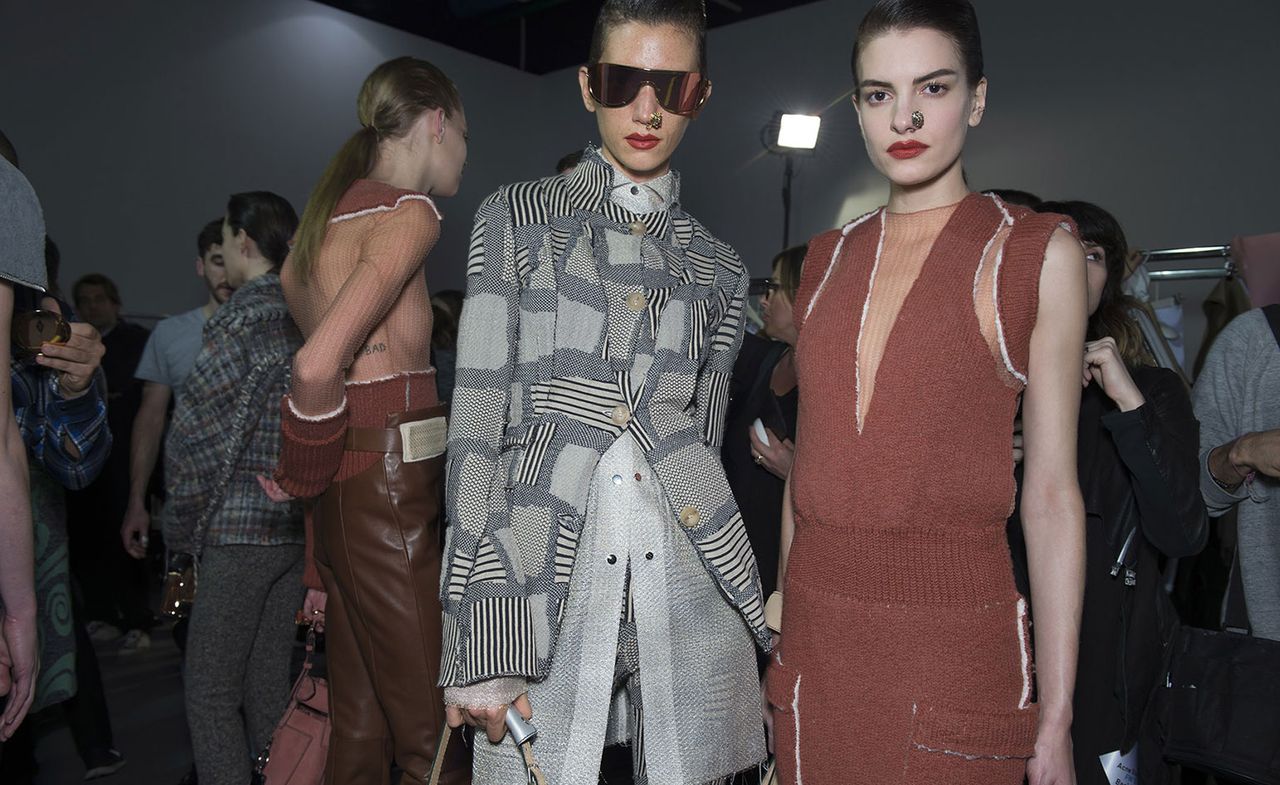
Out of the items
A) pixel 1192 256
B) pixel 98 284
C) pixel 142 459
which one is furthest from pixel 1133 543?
pixel 98 284

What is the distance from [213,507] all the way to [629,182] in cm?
163

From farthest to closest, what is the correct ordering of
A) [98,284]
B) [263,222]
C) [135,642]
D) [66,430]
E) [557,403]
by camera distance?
[98,284]
[135,642]
[263,222]
[66,430]
[557,403]

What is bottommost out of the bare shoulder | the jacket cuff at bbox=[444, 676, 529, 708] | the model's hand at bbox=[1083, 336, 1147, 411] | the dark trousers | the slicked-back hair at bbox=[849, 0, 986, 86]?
the dark trousers

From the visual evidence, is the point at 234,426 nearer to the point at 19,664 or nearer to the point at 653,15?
the point at 19,664

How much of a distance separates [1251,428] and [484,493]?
176 centimetres

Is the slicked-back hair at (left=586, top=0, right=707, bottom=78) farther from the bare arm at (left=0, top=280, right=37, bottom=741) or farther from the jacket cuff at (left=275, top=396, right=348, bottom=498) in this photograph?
the bare arm at (left=0, top=280, right=37, bottom=741)

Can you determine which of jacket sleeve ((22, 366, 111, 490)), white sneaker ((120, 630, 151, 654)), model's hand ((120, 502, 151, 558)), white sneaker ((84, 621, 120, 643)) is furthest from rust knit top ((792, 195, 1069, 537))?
white sneaker ((84, 621, 120, 643))

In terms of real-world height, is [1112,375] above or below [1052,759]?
above

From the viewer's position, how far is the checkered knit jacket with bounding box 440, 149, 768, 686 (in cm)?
145

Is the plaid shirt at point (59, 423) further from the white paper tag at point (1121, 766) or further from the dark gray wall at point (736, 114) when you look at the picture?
the dark gray wall at point (736, 114)

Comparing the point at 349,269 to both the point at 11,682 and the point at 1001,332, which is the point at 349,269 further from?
the point at 1001,332

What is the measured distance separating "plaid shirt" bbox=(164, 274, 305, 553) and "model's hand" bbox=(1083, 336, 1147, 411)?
1.96m

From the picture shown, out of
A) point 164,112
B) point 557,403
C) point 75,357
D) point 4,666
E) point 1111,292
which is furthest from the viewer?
point 164,112

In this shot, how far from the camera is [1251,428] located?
2.24 metres
